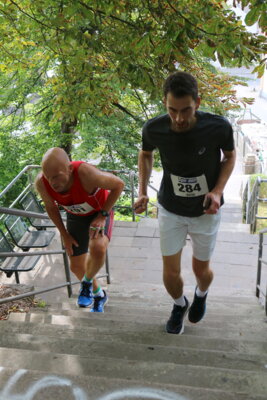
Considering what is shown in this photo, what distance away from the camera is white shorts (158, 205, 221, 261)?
2.90m

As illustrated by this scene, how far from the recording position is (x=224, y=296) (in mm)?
4688

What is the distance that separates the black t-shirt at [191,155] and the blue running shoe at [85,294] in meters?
1.24

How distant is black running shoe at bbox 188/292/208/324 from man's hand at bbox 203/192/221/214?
2.91 ft

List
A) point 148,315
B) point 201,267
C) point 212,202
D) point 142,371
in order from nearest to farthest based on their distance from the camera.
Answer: point 142,371 < point 212,202 < point 201,267 < point 148,315

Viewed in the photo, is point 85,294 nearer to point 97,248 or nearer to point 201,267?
point 97,248

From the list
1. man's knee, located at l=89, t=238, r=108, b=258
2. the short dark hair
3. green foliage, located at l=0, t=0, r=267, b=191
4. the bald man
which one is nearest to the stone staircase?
the bald man

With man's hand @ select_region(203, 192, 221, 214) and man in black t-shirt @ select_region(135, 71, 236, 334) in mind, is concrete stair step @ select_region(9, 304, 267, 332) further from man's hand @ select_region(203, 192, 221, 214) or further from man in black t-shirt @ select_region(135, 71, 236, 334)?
man's hand @ select_region(203, 192, 221, 214)

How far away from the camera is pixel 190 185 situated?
2779mm

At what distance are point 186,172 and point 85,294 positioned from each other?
163 cm

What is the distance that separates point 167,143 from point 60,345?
58.5 inches

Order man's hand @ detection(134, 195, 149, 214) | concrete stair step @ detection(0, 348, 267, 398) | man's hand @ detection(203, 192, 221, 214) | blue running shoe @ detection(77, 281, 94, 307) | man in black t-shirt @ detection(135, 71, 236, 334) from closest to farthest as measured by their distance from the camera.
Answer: concrete stair step @ detection(0, 348, 267, 398) → man in black t-shirt @ detection(135, 71, 236, 334) → man's hand @ detection(203, 192, 221, 214) → man's hand @ detection(134, 195, 149, 214) → blue running shoe @ detection(77, 281, 94, 307)

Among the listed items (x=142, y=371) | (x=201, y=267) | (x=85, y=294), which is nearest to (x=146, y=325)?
(x=201, y=267)

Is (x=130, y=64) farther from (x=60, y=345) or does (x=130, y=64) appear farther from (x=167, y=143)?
(x=60, y=345)

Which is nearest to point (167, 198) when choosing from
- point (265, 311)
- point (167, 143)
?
point (167, 143)
